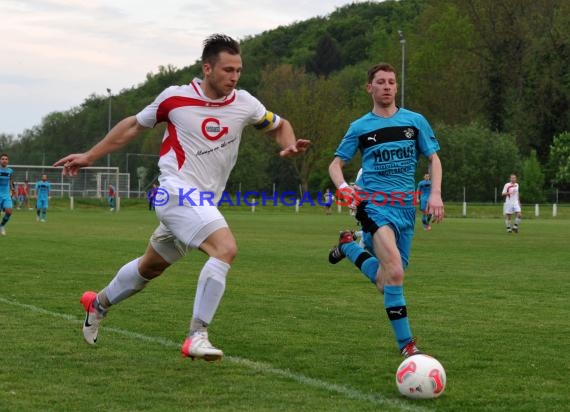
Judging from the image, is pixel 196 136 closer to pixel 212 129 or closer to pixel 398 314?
pixel 212 129

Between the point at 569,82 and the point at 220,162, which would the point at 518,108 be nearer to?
the point at 569,82

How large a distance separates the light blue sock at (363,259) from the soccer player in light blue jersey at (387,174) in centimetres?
1

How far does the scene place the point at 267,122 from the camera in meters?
7.16

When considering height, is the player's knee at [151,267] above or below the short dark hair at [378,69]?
below

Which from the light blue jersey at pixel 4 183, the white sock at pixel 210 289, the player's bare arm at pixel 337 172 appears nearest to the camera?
Result: the white sock at pixel 210 289

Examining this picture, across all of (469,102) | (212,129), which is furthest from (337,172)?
(469,102)

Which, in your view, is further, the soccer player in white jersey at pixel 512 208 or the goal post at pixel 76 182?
the goal post at pixel 76 182

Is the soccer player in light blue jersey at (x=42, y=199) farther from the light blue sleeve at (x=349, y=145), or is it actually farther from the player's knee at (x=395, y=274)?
the player's knee at (x=395, y=274)

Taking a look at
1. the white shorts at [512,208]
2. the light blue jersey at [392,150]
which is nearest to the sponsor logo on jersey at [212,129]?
the light blue jersey at [392,150]

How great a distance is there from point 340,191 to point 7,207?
2082 centimetres

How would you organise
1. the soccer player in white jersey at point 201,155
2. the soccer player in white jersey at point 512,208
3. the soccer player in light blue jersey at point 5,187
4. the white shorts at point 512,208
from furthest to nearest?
the white shorts at point 512,208, the soccer player in white jersey at point 512,208, the soccer player in light blue jersey at point 5,187, the soccer player in white jersey at point 201,155

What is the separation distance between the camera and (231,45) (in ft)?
21.9

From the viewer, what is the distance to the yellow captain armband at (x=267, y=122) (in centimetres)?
712

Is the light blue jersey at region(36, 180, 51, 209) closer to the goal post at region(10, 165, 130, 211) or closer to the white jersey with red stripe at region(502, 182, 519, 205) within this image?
the white jersey with red stripe at region(502, 182, 519, 205)
